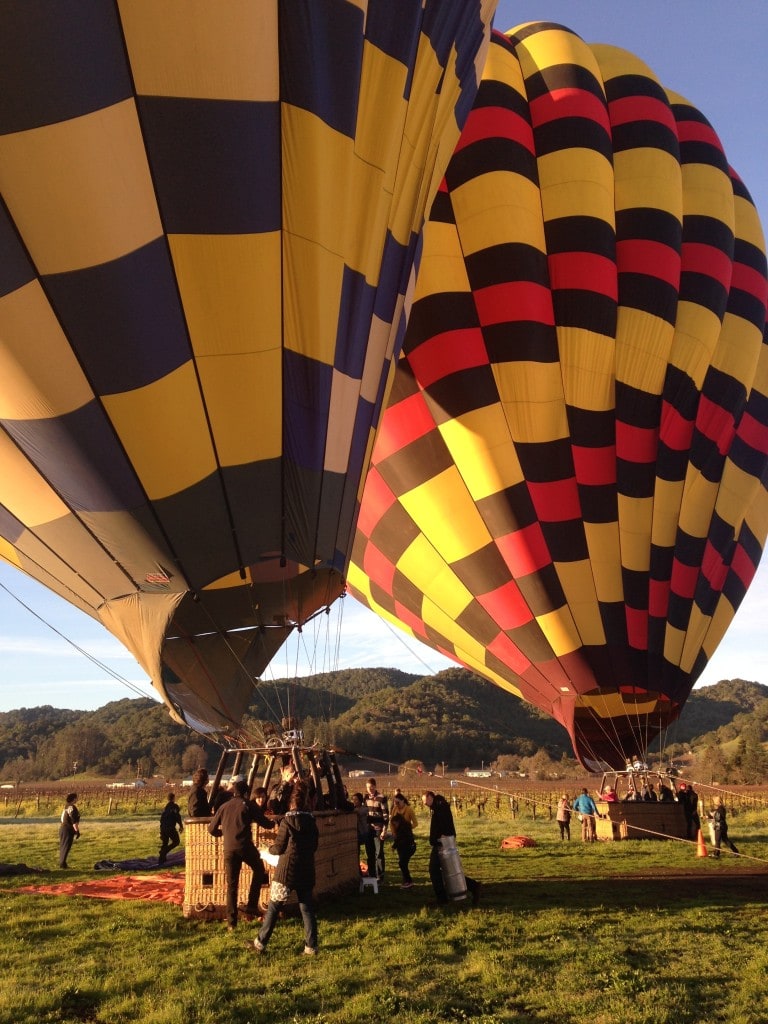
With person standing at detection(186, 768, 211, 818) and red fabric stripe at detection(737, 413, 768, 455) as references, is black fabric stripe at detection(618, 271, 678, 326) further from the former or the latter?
person standing at detection(186, 768, 211, 818)

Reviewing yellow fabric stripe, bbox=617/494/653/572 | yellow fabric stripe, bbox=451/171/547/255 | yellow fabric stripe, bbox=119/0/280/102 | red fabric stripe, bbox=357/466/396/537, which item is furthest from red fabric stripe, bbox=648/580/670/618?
yellow fabric stripe, bbox=119/0/280/102

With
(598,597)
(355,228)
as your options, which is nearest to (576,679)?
(598,597)

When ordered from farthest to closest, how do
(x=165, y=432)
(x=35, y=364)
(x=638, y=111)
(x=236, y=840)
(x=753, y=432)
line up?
1. (x=753, y=432)
2. (x=638, y=111)
3. (x=165, y=432)
4. (x=35, y=364)
5. (x=236, y=840)

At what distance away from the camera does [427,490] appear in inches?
484

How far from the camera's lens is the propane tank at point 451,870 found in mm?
6480

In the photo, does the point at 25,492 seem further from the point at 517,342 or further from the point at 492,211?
the point at 492,211

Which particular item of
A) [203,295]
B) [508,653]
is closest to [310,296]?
[203,295]

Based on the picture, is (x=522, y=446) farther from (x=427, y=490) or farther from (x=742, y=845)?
(x=742, y=845)

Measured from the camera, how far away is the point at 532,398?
11.6 meters

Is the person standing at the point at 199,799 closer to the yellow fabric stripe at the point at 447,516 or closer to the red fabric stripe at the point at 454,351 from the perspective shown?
the yellow fabric stripe at the point at 447,516

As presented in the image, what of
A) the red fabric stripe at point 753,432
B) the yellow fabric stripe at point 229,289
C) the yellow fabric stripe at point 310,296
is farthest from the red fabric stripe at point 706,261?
the yellow fabric stripe at point 229,289

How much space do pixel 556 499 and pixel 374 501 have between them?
2.94 metres

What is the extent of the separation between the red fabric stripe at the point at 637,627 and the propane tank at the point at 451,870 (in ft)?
22.5

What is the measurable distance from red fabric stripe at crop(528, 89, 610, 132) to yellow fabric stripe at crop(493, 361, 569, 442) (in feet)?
13.0
